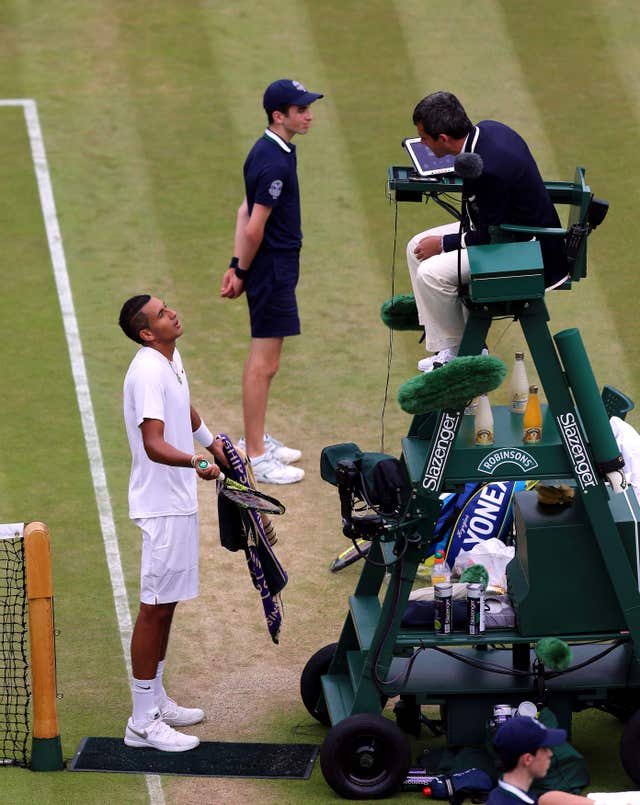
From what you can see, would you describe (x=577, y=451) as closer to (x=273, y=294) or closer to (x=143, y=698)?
(x=143, y=698)

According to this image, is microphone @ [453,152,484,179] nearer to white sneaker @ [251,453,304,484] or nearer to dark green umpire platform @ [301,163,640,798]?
dark green umpire platform @ [301,163,640,798]

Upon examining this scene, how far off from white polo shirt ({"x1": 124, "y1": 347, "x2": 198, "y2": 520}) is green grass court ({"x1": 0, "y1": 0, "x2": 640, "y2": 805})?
4.90ft

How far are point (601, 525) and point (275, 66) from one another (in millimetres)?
10721

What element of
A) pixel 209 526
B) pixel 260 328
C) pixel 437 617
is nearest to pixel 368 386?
pixel 260 328

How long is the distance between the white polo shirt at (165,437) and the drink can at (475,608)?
Answer: 1.71 meters

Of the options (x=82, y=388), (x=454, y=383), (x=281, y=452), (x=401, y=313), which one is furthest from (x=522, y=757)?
(x=82, y=388)

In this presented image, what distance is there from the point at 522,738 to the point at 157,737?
9.30ft

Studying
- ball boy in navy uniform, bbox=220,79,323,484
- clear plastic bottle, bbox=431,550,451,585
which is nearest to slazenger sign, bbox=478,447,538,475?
clear plastic bottle, bbox=431,550,451,585

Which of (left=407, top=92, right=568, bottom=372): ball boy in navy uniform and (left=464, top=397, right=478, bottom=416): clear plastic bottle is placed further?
(left=464, top=397, right=478, bottom=416): clear plastic bottle

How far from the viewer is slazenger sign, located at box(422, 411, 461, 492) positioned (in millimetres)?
8812

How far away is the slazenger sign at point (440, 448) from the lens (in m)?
8.81

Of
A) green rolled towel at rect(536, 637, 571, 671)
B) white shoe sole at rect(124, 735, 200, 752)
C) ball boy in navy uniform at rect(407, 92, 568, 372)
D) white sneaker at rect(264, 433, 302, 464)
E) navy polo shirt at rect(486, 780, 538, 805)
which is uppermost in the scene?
ball boy in navy uniform at rect(407, 92, 568, 372)

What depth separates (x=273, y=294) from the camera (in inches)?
512

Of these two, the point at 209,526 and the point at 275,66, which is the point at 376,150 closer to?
the point at 275,66
